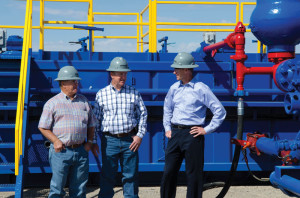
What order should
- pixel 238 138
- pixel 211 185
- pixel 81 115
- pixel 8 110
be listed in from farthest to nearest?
pixel 211 185 < pixel 8 110 < pixel 238 138 < pixel 81 115

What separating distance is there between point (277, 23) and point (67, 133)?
285 centimetres

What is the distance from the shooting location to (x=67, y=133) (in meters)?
4.59

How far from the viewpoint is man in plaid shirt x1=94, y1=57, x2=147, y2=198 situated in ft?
16.3

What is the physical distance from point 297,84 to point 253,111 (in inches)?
91.9

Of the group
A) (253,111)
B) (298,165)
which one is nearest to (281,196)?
(253,111)

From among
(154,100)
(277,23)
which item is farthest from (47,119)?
(277,23)

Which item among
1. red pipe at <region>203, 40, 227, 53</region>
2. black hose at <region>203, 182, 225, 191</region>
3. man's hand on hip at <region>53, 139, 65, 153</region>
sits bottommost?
black hose at <region>203, 182, 225, 191</region>

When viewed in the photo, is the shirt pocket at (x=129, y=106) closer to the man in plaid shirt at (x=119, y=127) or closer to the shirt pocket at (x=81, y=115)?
the man in plaid shirt at (x=119, y=127)

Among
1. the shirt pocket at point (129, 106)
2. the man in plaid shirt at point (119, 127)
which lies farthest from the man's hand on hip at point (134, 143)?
the shirt pocket at point (129, 106)

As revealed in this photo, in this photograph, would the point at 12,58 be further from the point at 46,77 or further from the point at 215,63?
the point at 215,63

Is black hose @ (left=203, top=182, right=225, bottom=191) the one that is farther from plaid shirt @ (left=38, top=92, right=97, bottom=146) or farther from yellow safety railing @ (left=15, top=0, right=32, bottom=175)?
yellow safety railing @ (left=15, top=0, right=32, bottom=175)

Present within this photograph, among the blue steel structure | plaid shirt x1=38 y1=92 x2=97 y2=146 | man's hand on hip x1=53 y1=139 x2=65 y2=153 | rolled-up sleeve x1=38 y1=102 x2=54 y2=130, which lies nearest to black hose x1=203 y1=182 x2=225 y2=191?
the blue steel structure

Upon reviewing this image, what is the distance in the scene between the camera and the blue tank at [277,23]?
199 inches

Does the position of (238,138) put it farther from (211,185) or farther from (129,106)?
(129,106)
